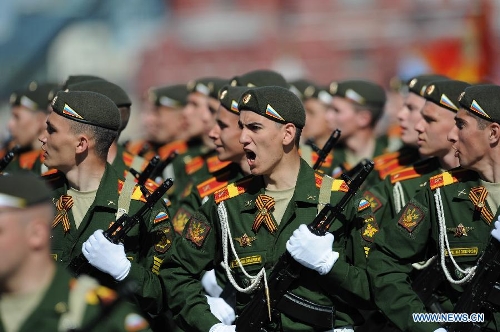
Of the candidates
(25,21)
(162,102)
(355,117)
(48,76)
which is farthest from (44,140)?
(25,21)

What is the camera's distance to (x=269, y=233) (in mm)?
7344

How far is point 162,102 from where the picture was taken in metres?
14.2

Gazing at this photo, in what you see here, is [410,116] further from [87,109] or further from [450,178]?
[87,109]

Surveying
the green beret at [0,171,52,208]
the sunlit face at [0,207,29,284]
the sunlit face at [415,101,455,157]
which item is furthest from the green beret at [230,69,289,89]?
the sunlit face at [0,207,29,284]

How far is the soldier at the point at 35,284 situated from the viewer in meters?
5.29

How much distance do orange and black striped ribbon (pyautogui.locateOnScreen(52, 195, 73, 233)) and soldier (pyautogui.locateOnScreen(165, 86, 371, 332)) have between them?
0.76 m

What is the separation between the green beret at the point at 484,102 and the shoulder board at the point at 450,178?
39 cm

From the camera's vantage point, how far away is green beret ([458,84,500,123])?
7.42 meters

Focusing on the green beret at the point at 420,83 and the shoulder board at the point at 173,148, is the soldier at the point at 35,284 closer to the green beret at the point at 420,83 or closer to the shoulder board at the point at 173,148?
the green beret at the point at 420,83

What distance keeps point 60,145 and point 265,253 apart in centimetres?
161

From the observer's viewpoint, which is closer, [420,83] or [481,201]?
[481,201]

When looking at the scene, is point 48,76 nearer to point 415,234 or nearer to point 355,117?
point 355,117

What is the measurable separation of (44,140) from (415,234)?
262 cm

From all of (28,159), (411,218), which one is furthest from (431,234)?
(28,159)
